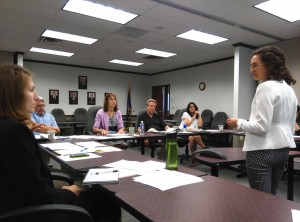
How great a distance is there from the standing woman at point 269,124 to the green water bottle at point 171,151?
399 millimetres

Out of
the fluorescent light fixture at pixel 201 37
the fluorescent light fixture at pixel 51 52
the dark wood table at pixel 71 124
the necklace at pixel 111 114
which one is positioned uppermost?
the fluorescent light fixture at pixel 201 37

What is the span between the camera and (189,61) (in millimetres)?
7902

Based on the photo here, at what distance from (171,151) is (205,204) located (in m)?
0.49

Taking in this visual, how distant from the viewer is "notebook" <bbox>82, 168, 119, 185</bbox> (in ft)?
3.68

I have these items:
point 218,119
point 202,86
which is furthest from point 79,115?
point 218,119

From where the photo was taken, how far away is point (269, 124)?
1.34 metres

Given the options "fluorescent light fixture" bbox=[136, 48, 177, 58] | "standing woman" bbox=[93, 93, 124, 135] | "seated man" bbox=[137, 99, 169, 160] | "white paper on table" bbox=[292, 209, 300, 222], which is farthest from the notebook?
"fluorescent light fixture" bbox=[136, 48, 177, 58]

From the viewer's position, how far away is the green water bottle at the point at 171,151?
1357mm

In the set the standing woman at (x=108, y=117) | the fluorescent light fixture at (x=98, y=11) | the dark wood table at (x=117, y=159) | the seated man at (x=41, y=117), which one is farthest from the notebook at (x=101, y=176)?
the fluorescent light fixture at (x=98, y=11)

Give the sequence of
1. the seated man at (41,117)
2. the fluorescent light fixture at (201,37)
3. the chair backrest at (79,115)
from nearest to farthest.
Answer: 1. the seated man at (41,117)
2. the fluorescent light fixture at (201,37)
3. the chair backrest at (79,115)

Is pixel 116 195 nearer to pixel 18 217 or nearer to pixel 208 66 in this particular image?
pixel 18 217

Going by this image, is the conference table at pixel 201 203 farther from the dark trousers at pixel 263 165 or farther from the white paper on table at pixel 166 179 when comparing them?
the dark trousers at pixel 263 165

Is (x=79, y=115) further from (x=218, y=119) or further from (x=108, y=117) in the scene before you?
(x=108, y=117)

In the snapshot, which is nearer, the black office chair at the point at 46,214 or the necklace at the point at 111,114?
the black office chair at the point at 46,214
